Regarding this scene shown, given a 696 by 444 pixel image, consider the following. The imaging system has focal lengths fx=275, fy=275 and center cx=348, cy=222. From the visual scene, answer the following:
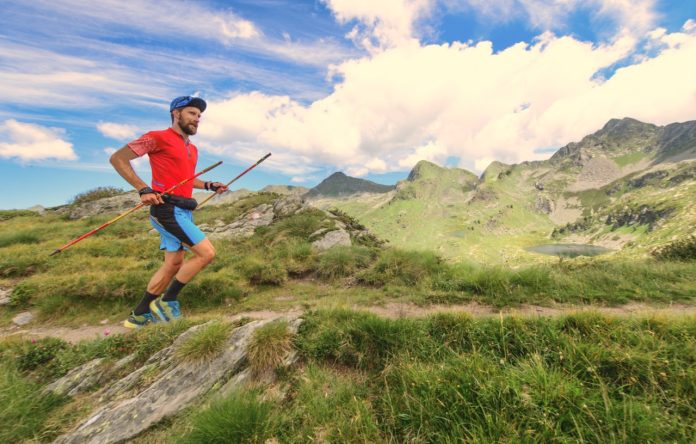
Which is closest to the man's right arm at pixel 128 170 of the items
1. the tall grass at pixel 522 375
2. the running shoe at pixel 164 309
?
the running shoe at pixel 164 309

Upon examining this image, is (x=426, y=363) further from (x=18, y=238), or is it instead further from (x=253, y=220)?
(x=18, y=238)

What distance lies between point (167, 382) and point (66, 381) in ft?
6.17

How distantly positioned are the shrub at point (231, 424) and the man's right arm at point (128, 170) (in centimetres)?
424

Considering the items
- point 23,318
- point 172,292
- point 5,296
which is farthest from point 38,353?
point 5,296

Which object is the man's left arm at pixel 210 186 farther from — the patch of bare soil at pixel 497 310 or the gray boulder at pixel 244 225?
the gray boulder at pixel 244 225

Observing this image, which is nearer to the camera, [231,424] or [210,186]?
[231,424]

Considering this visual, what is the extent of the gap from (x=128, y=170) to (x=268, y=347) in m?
4.50

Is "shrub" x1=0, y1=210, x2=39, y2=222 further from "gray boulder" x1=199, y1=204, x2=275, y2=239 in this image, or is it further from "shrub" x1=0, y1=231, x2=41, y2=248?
"gray boulder" x1=199, y1=204, x2=275, y2=239

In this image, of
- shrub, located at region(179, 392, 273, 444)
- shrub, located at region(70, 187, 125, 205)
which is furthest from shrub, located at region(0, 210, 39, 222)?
shrub, located at region(179, 392, 273, 444)

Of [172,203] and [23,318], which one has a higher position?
[172,203]

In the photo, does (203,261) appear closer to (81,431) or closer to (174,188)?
(174,188)

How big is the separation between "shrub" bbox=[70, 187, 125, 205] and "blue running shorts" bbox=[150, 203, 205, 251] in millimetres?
31618

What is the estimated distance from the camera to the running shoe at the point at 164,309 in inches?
246

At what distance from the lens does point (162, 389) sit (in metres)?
4.01
